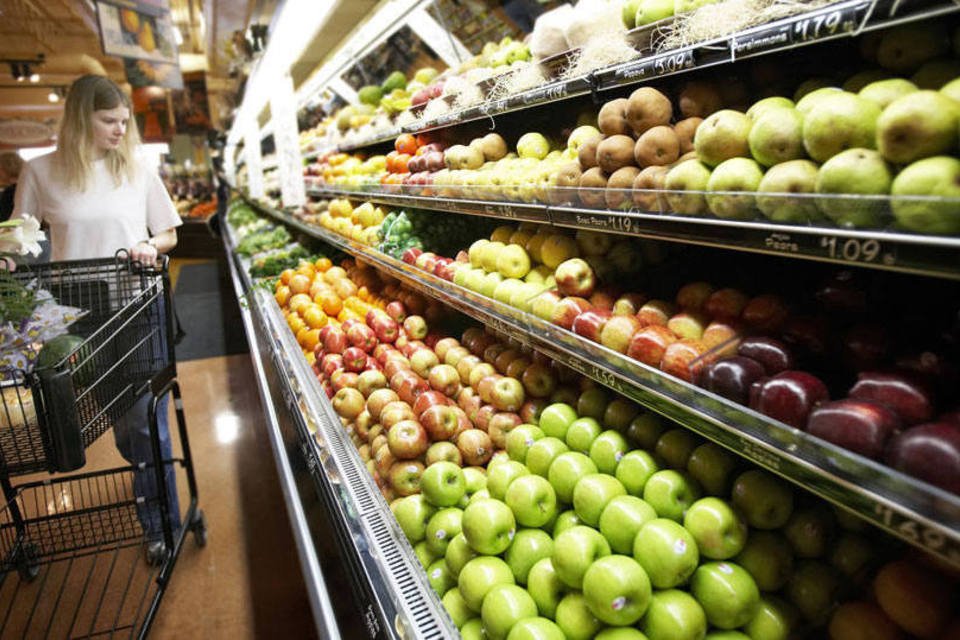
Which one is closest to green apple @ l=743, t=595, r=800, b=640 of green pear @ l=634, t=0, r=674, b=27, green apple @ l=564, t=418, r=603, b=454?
green apple @ l=564, t=418, r=603, b=454

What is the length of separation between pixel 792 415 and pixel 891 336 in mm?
277

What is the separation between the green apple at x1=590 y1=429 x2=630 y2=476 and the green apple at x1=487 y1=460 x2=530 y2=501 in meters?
0.19

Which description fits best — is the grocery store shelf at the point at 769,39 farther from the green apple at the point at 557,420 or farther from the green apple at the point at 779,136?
the green apple at the point at 557,420

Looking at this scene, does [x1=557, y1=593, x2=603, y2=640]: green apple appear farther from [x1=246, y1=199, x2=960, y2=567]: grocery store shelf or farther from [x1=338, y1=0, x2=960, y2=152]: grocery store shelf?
[x1=338, y1=0, x2=960, y2=152]: grocery store shelf

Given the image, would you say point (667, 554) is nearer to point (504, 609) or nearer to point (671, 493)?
point (671, 493)

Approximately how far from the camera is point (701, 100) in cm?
144

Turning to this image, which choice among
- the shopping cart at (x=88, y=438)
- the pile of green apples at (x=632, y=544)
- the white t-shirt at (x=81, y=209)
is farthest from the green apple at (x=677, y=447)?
the white t-shirt at (x=81, y=209)

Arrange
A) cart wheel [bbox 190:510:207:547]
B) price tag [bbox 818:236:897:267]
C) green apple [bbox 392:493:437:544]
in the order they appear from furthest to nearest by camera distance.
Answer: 1. cart wheel [bbox 190:510:207:547]
2. green apple [bbox 392:493:437:544]
3. price tag [bbox 818:236:897:267]

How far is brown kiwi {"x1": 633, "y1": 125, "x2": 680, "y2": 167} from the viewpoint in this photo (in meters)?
1.39

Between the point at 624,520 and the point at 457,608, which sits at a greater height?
the point at 624,520

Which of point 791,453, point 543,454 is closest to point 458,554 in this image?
point 543,454

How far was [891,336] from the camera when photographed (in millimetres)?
1002

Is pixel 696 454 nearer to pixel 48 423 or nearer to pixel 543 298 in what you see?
pixel 543 298

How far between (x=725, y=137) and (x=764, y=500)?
2.44 feet
